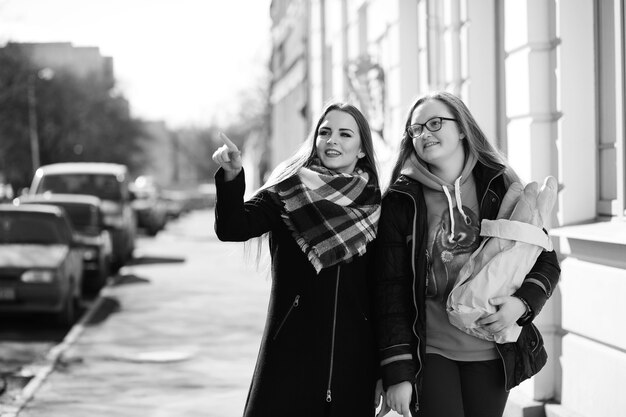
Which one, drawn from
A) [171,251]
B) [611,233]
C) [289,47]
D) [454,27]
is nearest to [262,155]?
[289,47]

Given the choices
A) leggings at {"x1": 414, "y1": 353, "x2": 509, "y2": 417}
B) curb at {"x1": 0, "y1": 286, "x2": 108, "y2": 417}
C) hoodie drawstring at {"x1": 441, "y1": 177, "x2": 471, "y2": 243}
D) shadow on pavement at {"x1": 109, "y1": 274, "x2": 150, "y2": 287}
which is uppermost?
hoodie drawstring at {"x1": 441, "y1": 177, "x2": 471, "y2": 243}

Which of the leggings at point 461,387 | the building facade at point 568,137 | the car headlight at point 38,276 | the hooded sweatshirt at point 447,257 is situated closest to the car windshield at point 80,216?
the car headlight at point 38,276

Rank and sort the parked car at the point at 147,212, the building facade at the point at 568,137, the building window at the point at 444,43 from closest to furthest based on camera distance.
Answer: the building facade at the point at 568,137 → the building window at the point at 444,43 → the parked car at the point at 147,212

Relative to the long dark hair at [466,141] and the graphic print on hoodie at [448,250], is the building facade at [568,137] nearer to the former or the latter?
the long dark hair at [466,141]

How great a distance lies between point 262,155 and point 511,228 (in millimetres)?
49772

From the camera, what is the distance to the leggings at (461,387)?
3783 millimetres

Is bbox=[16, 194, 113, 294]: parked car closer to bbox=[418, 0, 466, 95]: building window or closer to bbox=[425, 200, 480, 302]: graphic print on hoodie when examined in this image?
bbox=[418, 0, 466, 95]: building window

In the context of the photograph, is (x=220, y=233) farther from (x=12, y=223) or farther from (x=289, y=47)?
(x=289, y=47)

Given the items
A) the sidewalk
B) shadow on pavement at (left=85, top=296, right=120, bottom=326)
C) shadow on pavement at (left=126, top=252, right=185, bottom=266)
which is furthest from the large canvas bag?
shadow on pavement at (left=126, top=252, right=185, bottom=266)

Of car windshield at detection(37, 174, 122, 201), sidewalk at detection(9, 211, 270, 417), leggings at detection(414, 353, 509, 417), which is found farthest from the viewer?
car windshield at detection(37, 174, 122, 201)

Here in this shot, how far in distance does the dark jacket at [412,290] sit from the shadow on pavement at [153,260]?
20216 mm

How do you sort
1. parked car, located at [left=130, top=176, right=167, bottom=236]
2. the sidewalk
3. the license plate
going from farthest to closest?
1. parked car, located at [left=130, top=176, right=167, bottom=236]
2. the license plate
3. the sidewalk

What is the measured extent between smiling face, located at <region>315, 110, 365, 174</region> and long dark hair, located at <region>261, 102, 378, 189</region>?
1.0 inches

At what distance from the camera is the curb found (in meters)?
7.91
